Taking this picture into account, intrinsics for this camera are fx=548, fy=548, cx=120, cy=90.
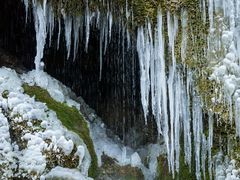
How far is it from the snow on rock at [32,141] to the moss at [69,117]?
0.30 ft

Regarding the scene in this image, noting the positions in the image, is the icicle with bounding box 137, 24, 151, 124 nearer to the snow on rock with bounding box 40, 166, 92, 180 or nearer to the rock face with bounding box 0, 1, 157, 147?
the rock face with bounding box 0, 1, 157, 147

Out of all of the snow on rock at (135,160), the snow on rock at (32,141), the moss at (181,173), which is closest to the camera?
the snow on rock at (32,141)

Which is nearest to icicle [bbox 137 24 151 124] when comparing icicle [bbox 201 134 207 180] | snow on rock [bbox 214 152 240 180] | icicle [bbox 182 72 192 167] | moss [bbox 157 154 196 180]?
icicle [bbox 182 72 192 167]

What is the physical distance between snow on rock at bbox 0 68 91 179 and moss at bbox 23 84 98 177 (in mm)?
93

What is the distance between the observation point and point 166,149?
5.98 metres

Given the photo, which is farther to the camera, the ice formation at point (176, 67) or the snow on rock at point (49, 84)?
the snow on rock at point (49, 84)

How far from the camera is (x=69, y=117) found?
562 cm

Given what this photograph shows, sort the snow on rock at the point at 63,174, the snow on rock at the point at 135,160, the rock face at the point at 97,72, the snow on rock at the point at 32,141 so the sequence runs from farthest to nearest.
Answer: the rock face at the point at 97,72 → the snow on rock at the point at 135,160 → the snow on rock at the point at 32,141 → the snow on rock at the point at 63,174

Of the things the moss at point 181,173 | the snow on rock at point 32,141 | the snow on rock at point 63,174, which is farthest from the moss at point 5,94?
the moss at point 181,173

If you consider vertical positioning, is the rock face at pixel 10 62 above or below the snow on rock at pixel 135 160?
above

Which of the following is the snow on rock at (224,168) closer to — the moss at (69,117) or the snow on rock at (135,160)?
the snow on rock at (135,160)

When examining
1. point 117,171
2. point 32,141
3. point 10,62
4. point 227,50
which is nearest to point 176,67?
point 227,50

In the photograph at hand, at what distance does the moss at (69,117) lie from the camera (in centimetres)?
548

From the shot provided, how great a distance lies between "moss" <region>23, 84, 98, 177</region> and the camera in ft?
18.0
